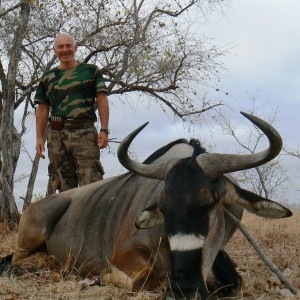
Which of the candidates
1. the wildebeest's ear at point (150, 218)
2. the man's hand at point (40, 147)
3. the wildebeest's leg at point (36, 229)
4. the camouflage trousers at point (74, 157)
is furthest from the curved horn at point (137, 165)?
the man's hand at point (40, 147)

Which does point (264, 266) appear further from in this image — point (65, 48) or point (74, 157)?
point (65, 48)

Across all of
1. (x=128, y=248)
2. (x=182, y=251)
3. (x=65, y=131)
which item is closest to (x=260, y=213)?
(x=182, y=251)

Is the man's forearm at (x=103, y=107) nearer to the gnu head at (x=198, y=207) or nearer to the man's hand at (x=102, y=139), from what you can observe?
the man's hand at (x=102, y=139)

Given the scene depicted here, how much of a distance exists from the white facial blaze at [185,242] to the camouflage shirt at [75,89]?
3.08 meters

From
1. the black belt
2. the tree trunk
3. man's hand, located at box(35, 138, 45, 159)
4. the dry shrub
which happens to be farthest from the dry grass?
the tree trunk

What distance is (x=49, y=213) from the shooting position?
6.28m

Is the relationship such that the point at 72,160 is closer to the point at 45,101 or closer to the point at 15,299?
the point at 45,101

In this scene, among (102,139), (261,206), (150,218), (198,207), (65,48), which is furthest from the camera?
(65,48)

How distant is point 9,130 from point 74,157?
6.82 m

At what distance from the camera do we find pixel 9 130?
1318cm

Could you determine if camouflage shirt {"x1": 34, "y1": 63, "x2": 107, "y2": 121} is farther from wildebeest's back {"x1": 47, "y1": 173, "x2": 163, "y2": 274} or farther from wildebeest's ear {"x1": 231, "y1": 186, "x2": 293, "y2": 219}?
wildebeest's ear {"x1": 231, "y1": 186, "x2": 293, "y2": 219}

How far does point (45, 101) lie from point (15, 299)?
9.98 feet

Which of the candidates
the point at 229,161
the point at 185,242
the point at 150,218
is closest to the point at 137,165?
the point at 150,218

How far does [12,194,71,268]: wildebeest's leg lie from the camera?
6.25 meters
